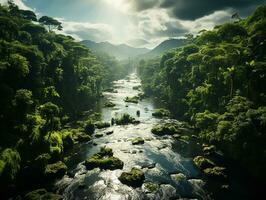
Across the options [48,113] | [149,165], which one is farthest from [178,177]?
[48,113]

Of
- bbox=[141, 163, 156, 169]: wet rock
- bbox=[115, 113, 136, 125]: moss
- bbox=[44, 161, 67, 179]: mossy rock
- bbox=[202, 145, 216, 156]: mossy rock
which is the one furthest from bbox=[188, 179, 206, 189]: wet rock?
A: bbox=[115, 113, 136, 125]: moss

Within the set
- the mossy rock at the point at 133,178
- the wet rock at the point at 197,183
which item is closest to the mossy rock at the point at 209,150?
the wet rock at the point at 197,183

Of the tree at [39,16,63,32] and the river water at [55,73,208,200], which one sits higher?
the tree at [39,16,63,32]

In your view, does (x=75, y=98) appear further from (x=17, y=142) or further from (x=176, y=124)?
(x=17, y=142)

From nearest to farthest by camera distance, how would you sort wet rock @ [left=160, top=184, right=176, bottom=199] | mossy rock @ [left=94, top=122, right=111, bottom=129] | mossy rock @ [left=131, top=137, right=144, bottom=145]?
wet rock @ [left=160, top=184, right=176, bottom=199] < mossy rock @ [left=131, top=137, right=144, bottom=145] < mossy rock @ [left=94, top=122, right=111, bottom=129]

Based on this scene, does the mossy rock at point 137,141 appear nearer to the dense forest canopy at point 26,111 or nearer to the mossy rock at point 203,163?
the dense forest canopy at point 26,111

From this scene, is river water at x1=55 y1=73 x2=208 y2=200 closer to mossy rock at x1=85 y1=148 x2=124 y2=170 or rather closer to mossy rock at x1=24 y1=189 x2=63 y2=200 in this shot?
mossy rock at x1=85 y1=148 x2=124 y2=170

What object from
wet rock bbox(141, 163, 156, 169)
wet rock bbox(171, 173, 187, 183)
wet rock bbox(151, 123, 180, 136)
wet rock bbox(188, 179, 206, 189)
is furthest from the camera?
wet rock bbox(151, 123, 180, 136)
